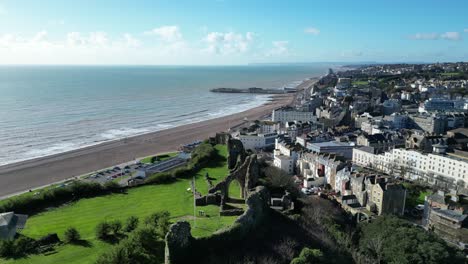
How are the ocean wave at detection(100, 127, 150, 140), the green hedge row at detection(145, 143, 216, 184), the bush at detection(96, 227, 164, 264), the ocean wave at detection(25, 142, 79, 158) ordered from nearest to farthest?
the bush at detection(96, 227, 164, 264) < the green hedge row at detection(145, 143, 216, 184) < the ocean wave at detection(25, 142, 79, 158) < the ocean wave at detection(100, 127, 150, 140)

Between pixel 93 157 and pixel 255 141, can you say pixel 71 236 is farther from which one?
pixel 255 141

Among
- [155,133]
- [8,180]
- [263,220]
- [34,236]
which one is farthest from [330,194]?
[155,133]

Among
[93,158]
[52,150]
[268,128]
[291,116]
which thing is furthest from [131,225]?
[291,116]

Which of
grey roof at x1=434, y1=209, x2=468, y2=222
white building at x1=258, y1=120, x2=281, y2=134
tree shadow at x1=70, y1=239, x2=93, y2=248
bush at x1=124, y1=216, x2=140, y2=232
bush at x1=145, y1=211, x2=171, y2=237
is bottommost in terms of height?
grey roof at x1=434, y1=209, x2=468, y2=222

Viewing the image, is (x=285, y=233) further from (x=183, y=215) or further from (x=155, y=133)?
(x=155, y=133)

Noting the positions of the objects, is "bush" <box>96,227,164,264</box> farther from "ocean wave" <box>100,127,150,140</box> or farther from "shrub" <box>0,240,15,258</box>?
"ocean wave" <box>100,127,150,140</box>

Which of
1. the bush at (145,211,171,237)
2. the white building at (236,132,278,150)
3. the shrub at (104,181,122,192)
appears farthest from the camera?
the white building at (236,132,278,150)

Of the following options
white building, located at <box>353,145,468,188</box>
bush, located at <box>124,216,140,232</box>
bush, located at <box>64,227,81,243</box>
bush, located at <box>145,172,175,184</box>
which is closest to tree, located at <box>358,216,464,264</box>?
bush, located at <box>124,216,140,232</box>

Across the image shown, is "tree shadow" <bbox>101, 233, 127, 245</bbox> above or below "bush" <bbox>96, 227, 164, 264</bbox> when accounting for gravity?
below
